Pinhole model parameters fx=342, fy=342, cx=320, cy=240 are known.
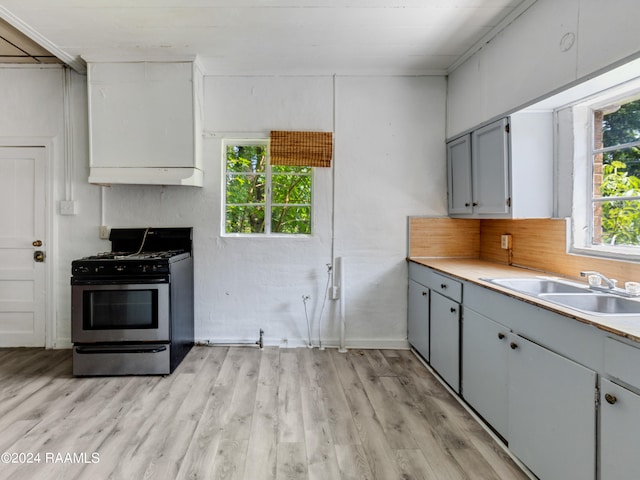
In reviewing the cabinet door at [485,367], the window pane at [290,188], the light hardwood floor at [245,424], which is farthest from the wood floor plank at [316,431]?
the window pane at [290,188]

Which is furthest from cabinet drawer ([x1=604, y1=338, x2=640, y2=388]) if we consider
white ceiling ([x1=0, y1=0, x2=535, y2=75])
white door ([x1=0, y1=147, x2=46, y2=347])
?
white door ([x1=0, y1=147, x2=46, y2=347])

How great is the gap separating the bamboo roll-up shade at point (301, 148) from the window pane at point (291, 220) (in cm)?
45

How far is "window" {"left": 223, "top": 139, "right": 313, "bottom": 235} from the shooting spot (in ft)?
11.0

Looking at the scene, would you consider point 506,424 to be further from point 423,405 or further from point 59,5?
point 59,5

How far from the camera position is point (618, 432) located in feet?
3.88

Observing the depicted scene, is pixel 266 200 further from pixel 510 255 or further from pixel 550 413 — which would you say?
pixel 550 413

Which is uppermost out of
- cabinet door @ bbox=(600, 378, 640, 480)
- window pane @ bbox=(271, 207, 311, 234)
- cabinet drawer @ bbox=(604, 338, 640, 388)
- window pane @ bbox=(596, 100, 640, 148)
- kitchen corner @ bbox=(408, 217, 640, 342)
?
window pane @ bbox=(596, 100, 640, 148)

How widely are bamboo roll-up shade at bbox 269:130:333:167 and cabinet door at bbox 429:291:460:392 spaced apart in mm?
1587

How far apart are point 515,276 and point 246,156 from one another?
8.30 ft

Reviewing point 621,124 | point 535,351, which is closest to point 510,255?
point 621,124

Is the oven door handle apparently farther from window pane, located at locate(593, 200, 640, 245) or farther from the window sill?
window pane, located at locate(593, 200, 640, 245)

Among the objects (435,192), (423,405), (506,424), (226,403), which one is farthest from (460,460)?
(435,192)

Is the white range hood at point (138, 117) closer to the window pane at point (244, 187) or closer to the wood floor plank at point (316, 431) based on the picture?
the window pane at point (244, 187)

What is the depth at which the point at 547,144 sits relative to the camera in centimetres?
235
